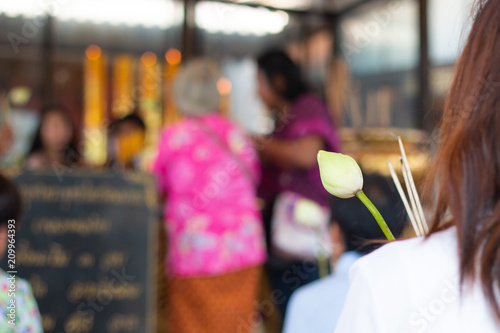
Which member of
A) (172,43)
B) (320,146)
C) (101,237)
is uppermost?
(172,43)

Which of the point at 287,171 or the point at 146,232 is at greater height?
the point at 287,171

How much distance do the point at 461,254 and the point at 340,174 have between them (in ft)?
0.45

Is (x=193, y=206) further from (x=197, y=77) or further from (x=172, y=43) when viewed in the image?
(x=172, y=43)

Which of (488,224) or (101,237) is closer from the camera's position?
(488,224)

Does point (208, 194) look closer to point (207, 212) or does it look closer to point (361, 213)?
point (207, 212)

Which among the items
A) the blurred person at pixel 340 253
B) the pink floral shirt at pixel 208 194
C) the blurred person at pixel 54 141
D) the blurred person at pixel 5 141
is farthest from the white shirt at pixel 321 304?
the blurred person at pixel 5 141

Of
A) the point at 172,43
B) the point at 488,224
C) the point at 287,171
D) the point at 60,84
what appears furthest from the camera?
the point at 172,43

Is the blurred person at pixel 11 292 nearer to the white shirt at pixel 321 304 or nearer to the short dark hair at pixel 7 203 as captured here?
the short dark hair at pixel 7 203

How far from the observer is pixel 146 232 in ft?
6.81

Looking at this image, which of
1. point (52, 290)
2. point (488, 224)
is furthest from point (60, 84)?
point (488, 224)

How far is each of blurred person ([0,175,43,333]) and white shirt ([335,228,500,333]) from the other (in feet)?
3.11

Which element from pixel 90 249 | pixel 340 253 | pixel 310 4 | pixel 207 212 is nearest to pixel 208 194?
pixel 207 212

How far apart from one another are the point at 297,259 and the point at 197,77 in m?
0.87

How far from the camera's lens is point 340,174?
51 cm
